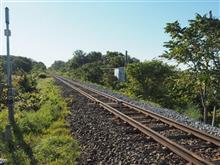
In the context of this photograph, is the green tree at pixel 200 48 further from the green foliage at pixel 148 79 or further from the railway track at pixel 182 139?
the green foliage at pixel 148 79

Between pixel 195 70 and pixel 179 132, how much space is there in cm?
1003

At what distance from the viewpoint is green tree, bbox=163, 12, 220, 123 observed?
19052mm

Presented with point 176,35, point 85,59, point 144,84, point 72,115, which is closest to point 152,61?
point 144,84

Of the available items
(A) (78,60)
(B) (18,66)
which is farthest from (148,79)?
Answer: (A) (78,60)

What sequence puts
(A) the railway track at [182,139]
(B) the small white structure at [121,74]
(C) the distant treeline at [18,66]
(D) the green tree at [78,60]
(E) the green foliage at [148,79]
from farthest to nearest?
1. (D) the green tree at [78,60]
2. (B) the small white structure at [121,74]
3. (E) the green foliage at [148,79]
4. (C) the distant treeline at [18,66]
5. (A) the railway track at [182,139]

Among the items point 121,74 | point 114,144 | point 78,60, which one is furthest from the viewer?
point 78,60

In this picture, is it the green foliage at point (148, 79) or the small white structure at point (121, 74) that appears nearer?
the green foliage at point (148, 79)

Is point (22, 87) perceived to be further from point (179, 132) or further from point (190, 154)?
point (190, 154)

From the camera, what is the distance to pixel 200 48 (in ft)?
63.6

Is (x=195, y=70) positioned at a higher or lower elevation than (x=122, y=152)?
higher

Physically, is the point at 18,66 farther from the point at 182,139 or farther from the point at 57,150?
the point at 57,150

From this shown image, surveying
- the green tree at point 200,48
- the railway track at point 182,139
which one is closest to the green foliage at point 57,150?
the railway track at point 182,139

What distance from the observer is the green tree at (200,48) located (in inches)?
750

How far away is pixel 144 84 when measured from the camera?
123 feet
